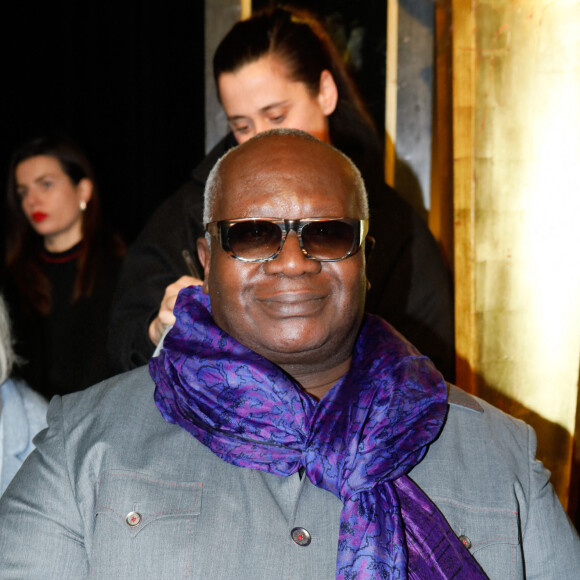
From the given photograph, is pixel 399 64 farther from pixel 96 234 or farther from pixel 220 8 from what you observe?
pixel 96 234

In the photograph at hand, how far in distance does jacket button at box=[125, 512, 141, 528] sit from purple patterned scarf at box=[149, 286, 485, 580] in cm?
19

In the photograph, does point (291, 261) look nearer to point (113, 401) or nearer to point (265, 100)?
point (113, 401)

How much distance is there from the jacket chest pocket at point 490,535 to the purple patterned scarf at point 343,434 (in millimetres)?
50

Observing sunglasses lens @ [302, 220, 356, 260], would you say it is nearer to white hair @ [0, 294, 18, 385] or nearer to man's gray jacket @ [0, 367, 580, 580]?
man's gray jacket @ [0, 367, 580, 580]

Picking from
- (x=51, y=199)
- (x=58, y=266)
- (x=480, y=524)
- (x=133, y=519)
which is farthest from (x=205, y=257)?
(x=51, y=199)

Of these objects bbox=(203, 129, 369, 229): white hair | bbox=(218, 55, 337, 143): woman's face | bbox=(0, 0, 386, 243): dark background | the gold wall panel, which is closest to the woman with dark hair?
bbox=(218, 55, 337, 143): woman's face

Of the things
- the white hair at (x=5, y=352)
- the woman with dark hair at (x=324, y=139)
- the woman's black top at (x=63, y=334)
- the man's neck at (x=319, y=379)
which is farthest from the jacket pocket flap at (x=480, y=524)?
the woman's black top at (x=63, y=334)

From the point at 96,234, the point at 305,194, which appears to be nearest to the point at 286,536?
the point at 305,194

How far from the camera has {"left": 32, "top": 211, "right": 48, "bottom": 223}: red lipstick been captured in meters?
3.66

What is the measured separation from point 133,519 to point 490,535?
2.33ft

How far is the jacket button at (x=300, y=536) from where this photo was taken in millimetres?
1554

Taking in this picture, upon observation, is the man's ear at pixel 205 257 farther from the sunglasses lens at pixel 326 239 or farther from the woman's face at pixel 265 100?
the woman's face at pixel 265 100

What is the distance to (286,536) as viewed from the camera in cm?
156

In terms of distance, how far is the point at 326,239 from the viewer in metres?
1.61
